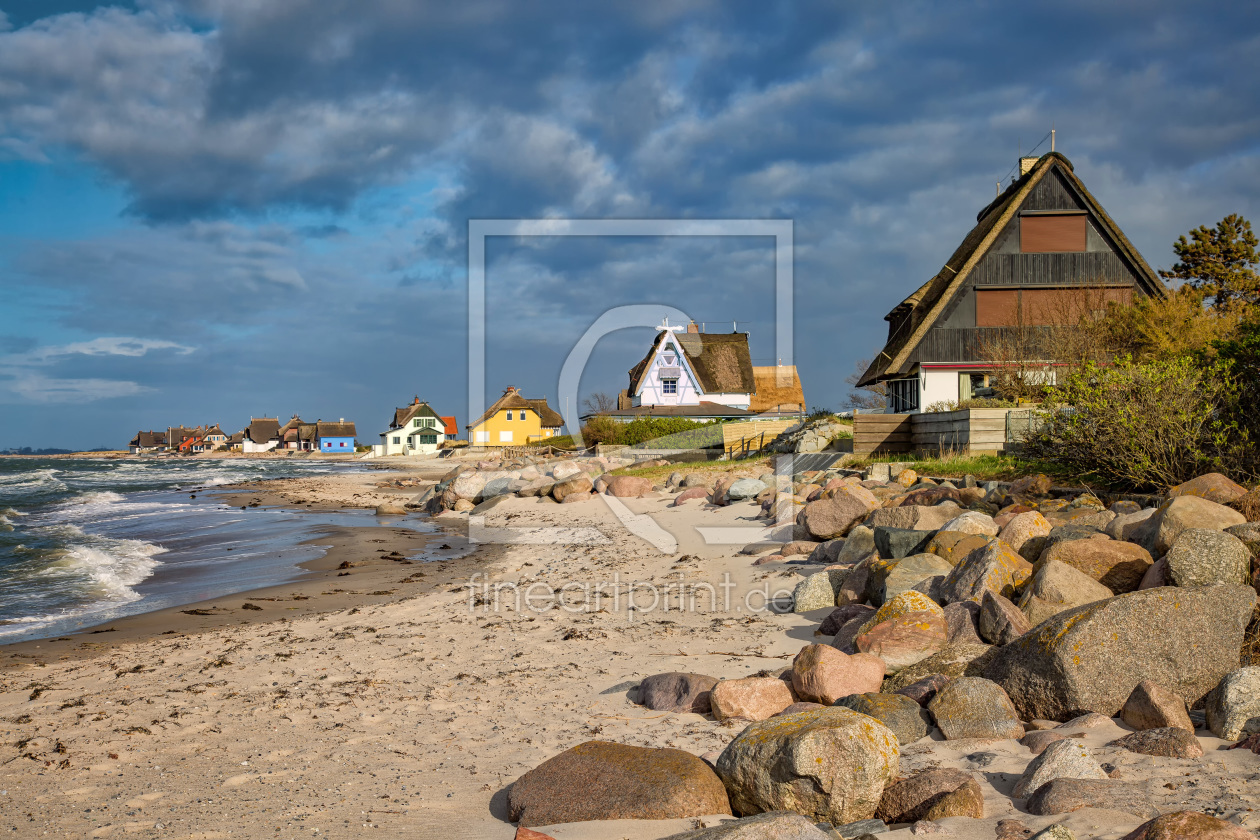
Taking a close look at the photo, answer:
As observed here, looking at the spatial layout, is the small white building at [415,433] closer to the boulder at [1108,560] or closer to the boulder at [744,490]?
the boulder at [744,490]

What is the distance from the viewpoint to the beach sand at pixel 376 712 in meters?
4.00

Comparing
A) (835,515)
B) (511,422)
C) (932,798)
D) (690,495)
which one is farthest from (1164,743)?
(511,422)

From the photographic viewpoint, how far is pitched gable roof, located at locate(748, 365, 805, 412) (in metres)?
51.8

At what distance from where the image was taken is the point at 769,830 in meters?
3.07

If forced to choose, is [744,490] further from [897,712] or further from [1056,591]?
[897,712]

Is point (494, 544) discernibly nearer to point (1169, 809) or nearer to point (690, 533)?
point (690, 533)

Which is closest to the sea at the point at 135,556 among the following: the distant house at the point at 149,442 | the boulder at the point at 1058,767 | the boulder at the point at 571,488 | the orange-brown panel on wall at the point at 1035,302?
the boulder at the point at 571,488

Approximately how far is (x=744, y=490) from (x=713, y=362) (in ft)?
119

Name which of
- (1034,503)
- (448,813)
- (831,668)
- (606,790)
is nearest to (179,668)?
(448,813)

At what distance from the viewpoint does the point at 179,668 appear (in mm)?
7465

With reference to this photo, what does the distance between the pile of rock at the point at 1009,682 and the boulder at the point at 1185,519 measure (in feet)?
0.05

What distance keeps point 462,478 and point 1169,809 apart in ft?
75.1

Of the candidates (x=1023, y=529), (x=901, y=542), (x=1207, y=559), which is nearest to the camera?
(x=1207, y=559)

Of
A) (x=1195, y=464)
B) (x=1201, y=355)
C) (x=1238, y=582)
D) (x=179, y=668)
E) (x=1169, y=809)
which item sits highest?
(x=1201, y=355)
